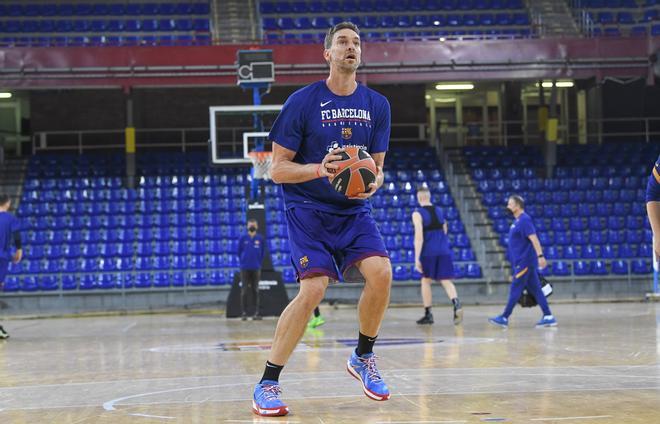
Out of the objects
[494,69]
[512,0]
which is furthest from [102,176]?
[512,0]

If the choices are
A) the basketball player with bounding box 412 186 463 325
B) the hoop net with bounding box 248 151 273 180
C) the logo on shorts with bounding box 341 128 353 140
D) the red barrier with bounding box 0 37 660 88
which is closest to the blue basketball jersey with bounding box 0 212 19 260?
the hoop net with bounding box 248 151 273 180

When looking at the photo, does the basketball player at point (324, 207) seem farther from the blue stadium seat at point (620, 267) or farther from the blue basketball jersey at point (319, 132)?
the blue stadium seat at point (620, 267)

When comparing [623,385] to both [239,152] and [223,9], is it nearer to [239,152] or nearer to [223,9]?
[239,152]

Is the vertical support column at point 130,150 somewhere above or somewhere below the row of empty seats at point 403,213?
above

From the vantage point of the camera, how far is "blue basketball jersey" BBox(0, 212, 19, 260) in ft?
47.1

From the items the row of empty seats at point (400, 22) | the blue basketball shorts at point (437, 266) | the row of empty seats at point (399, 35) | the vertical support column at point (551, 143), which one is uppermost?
the row of empty seats at point (400, 22)

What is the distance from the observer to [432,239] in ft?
50.4

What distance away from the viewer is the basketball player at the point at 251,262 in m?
18.2

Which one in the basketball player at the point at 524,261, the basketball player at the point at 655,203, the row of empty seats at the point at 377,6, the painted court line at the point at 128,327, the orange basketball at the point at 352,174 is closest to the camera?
the orange basketball at the point at 352,174

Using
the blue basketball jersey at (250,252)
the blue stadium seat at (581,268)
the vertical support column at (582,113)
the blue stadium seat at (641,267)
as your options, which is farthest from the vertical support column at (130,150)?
the vertical support column at (582,113)

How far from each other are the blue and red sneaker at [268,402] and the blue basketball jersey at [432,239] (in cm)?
950

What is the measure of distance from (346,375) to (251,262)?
10350 millimetres

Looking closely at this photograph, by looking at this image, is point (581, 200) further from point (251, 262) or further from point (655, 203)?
point (655, 203)

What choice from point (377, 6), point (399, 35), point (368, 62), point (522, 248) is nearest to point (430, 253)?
point (522, 248)
